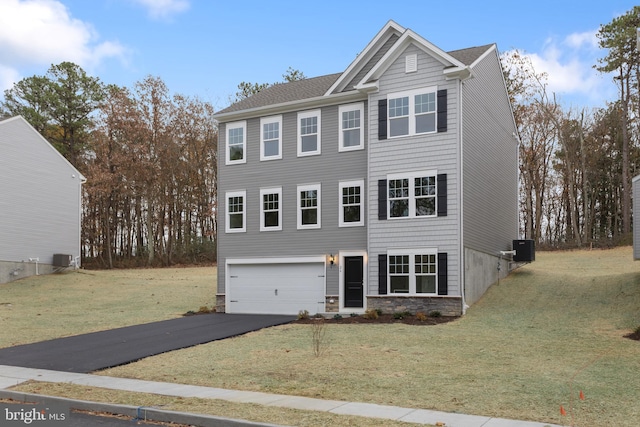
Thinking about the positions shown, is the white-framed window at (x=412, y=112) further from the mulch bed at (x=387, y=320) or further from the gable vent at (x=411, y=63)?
the mulch bed at (x=387, y=320)

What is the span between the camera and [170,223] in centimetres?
4703

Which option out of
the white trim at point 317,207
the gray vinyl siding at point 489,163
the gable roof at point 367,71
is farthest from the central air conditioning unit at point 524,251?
the white trim at point 317,207

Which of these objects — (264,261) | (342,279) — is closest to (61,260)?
(264,261)

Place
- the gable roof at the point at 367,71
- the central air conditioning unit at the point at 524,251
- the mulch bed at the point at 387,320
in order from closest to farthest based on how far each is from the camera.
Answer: the mulch bed at the point at 387,320
the gable roof at the point at 367,71
the central air conditioning unit at the point at 524,251

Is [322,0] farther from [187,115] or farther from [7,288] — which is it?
[187,115]

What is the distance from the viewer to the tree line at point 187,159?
135 ft

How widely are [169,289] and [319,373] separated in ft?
63.6

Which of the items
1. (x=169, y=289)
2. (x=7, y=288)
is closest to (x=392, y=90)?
(x=169, y=289)

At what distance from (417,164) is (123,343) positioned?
1122 centimetres

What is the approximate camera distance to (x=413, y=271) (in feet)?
68.2

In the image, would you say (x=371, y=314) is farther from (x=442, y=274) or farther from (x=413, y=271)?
(x=442, y=274)

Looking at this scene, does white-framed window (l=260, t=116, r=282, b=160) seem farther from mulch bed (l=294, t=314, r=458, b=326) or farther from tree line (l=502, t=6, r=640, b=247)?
tree line (l=502, t=6, r=640, b=247)

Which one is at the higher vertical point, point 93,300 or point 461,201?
point 461,201

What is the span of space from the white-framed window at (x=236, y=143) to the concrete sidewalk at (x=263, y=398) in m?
14.0
